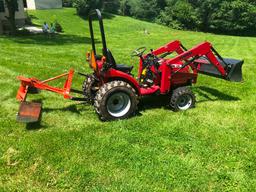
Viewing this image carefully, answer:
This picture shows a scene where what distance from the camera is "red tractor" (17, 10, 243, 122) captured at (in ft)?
22.0

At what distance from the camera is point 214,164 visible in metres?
5.51

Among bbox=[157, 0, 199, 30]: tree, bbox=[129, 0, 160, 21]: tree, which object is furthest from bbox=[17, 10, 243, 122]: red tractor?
bbox=[129, 0, 160, 21]: tree

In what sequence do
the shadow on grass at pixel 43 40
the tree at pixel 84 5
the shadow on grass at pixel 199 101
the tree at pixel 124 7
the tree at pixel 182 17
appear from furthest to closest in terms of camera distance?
the tree at pixel 124 7, the tree at pixel 182 17, the tree at pixel 84 5, the shadow on grass at pixel 43 40, the shadow on grass at pixel 199 101

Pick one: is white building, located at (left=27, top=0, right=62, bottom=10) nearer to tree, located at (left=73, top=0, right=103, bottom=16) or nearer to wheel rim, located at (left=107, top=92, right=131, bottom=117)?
tree, located at (left=73, top=0, right=103, bottom=16)

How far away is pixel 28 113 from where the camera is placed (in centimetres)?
646

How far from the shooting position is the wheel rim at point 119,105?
6945mm

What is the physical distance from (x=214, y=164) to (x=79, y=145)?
2412 mm

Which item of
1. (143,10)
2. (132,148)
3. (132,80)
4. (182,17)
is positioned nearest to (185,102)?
(132,80)

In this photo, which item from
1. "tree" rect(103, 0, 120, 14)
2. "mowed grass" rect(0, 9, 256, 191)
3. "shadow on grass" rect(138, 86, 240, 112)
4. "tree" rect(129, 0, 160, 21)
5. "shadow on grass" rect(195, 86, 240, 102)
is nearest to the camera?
"mowed grass" rect(0, 9, 256, 191)

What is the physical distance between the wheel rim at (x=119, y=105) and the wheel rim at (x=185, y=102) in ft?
4.81

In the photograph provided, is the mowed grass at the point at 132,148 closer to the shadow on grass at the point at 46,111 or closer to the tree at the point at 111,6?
the shadow on grass at the point at 46,111

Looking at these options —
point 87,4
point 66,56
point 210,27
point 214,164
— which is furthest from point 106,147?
point 210,27

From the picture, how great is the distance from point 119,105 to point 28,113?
193cm

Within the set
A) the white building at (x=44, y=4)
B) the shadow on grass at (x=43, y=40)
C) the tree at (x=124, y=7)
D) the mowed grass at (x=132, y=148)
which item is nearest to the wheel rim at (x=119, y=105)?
the mowed grass at (x=132, y=148)
